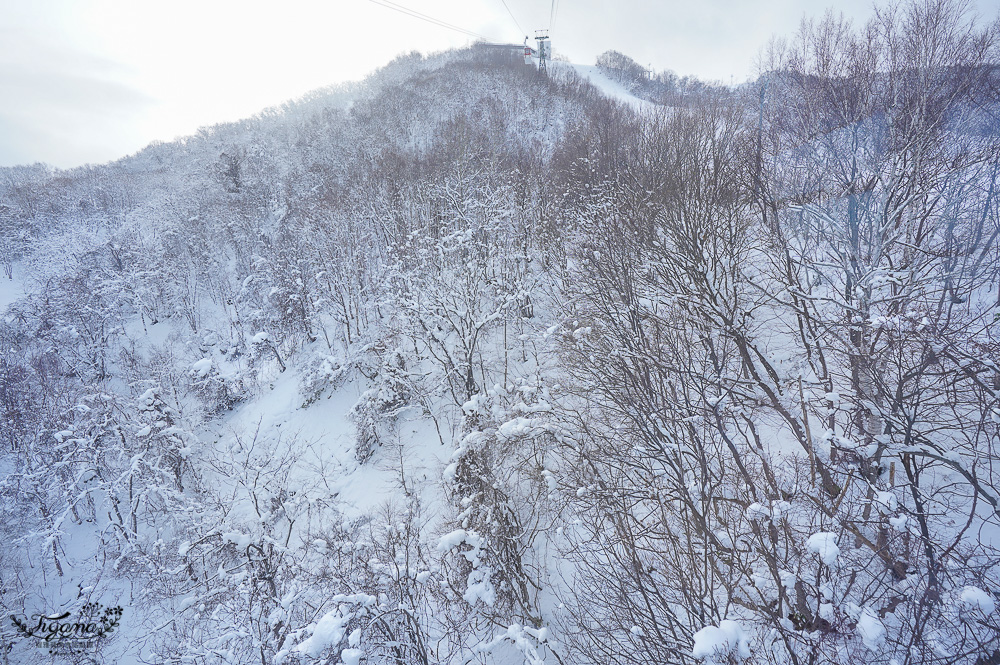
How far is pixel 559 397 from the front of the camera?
1289 cm

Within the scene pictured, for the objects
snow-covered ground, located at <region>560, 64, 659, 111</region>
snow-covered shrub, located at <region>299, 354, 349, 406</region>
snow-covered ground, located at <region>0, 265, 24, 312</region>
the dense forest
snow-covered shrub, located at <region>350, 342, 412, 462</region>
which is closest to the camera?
the dense forest

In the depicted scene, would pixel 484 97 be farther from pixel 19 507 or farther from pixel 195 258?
pixel 19 507

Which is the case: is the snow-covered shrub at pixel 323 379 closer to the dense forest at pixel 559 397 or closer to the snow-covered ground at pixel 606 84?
the dense forest at pixel 559 397

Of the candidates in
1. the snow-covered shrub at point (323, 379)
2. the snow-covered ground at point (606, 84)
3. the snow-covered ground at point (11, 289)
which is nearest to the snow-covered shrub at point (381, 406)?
A: the snow-covered shrub at point (323, 379)

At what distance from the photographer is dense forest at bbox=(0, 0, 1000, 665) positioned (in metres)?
6.18

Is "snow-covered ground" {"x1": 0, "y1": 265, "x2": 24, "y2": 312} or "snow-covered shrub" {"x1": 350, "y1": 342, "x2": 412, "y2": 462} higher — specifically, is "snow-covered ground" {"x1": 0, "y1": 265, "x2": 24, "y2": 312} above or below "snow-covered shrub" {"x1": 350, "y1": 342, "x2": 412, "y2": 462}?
above

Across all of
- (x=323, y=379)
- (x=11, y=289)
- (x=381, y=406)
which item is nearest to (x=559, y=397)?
(x=381, y=406)

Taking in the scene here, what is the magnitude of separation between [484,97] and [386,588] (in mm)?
42830

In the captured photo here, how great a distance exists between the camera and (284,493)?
560 inches

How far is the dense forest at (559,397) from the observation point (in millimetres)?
6180

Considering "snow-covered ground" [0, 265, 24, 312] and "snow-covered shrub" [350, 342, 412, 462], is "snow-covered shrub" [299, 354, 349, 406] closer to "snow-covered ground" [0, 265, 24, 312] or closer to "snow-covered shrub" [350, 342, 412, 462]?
"snow-covered shrub" [350, 342, 412, 462]

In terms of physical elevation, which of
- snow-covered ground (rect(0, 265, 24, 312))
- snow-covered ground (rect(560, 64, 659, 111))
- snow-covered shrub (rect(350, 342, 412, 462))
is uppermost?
snow-covered ground (rect(560, 64, 659, 111))

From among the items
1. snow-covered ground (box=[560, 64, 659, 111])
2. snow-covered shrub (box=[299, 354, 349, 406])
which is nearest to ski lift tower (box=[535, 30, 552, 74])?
snow-covered ground (box=[560, 64, 659, 111])

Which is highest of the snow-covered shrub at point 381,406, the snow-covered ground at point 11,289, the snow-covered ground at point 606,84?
the snow-covered ground at point 606,84
